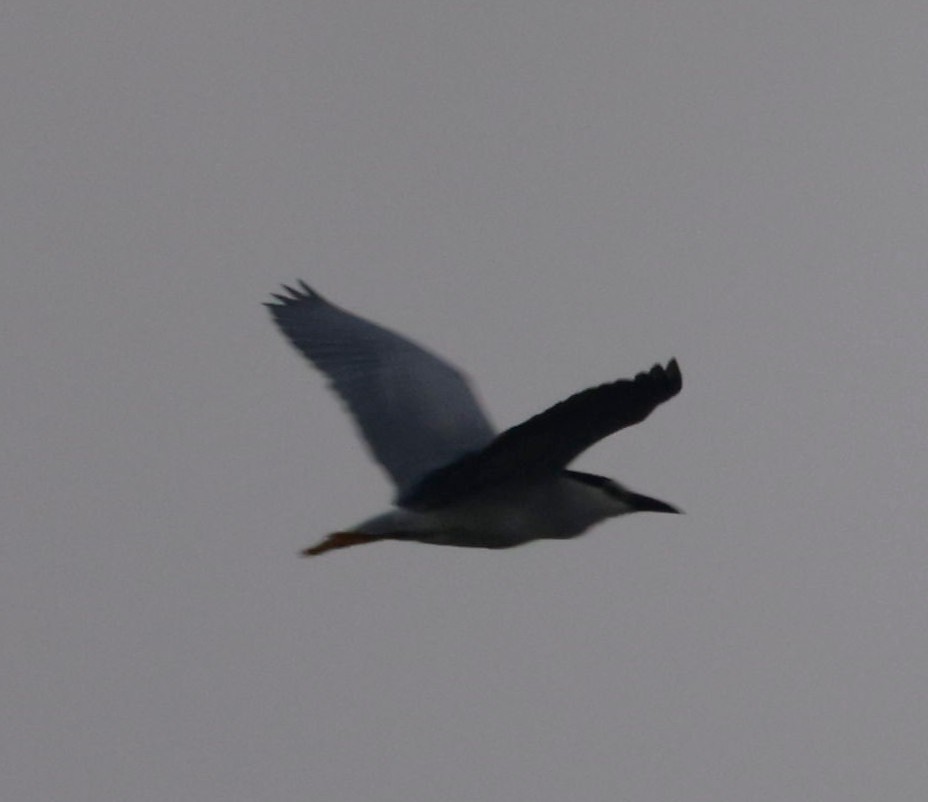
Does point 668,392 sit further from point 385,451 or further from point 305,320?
point 305,320

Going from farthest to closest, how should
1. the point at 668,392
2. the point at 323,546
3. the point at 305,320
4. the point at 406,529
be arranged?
the point at 305,320 < the point at 323,546 < the point at 406,529 < the point at 668,392

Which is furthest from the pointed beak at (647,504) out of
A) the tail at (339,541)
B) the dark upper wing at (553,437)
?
the tail at (339,541)

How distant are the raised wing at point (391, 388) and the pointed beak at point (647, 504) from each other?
96cm

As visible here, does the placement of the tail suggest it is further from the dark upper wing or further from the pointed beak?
the pointed beak

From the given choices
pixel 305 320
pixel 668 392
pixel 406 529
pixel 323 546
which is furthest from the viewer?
pixel 305 320

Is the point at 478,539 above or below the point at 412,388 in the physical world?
below

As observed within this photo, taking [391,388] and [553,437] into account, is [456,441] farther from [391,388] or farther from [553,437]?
[553,437]

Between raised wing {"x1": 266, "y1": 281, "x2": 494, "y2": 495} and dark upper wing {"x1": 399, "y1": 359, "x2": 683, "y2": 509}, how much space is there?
1.57 feet

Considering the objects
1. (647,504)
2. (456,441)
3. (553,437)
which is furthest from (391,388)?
(553,437)

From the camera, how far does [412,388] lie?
13.8m

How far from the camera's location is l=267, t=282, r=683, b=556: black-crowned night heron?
37.6ft

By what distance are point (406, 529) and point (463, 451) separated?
41.1 inches

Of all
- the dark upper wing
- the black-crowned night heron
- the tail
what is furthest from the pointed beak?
the tail

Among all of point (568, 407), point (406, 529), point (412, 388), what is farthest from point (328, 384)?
point (568, 407)
